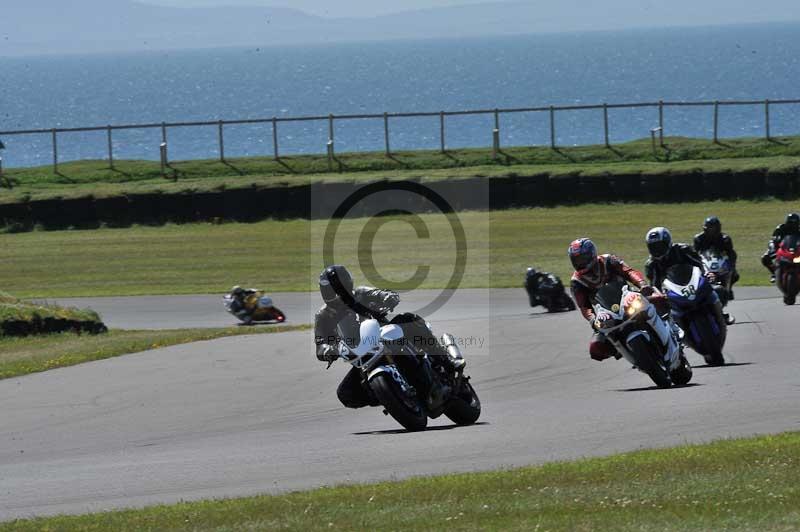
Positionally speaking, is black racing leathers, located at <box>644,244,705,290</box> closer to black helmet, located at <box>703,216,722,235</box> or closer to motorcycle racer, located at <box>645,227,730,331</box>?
motorcycle racer, located at <box>645,227,730,331</box>

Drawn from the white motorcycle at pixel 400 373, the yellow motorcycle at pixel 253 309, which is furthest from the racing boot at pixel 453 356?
the yellow motorcycle at pixel 253 309

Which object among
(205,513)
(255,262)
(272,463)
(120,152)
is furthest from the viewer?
(120,152)

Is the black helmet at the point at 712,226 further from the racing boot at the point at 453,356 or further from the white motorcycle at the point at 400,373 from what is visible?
the racing boot at the point at 453,356

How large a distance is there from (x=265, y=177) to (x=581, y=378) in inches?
1033

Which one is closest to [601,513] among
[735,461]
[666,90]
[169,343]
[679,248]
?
[735,461]

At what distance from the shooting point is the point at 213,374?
16.9 meters

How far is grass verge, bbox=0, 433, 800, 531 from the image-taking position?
8.27 metres

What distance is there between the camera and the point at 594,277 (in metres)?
14.1

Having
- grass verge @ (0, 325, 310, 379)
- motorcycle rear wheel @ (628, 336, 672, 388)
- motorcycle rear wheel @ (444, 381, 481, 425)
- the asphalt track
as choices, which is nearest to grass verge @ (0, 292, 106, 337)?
grass verge @ (0, 325, 310, 379)

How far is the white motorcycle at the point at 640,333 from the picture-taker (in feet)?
44.5

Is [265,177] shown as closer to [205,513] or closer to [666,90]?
[205,513]

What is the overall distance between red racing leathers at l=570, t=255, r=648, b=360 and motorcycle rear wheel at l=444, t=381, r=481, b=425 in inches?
70.8

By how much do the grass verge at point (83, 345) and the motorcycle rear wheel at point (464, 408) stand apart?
6.68 m

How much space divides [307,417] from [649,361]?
3.19 m
